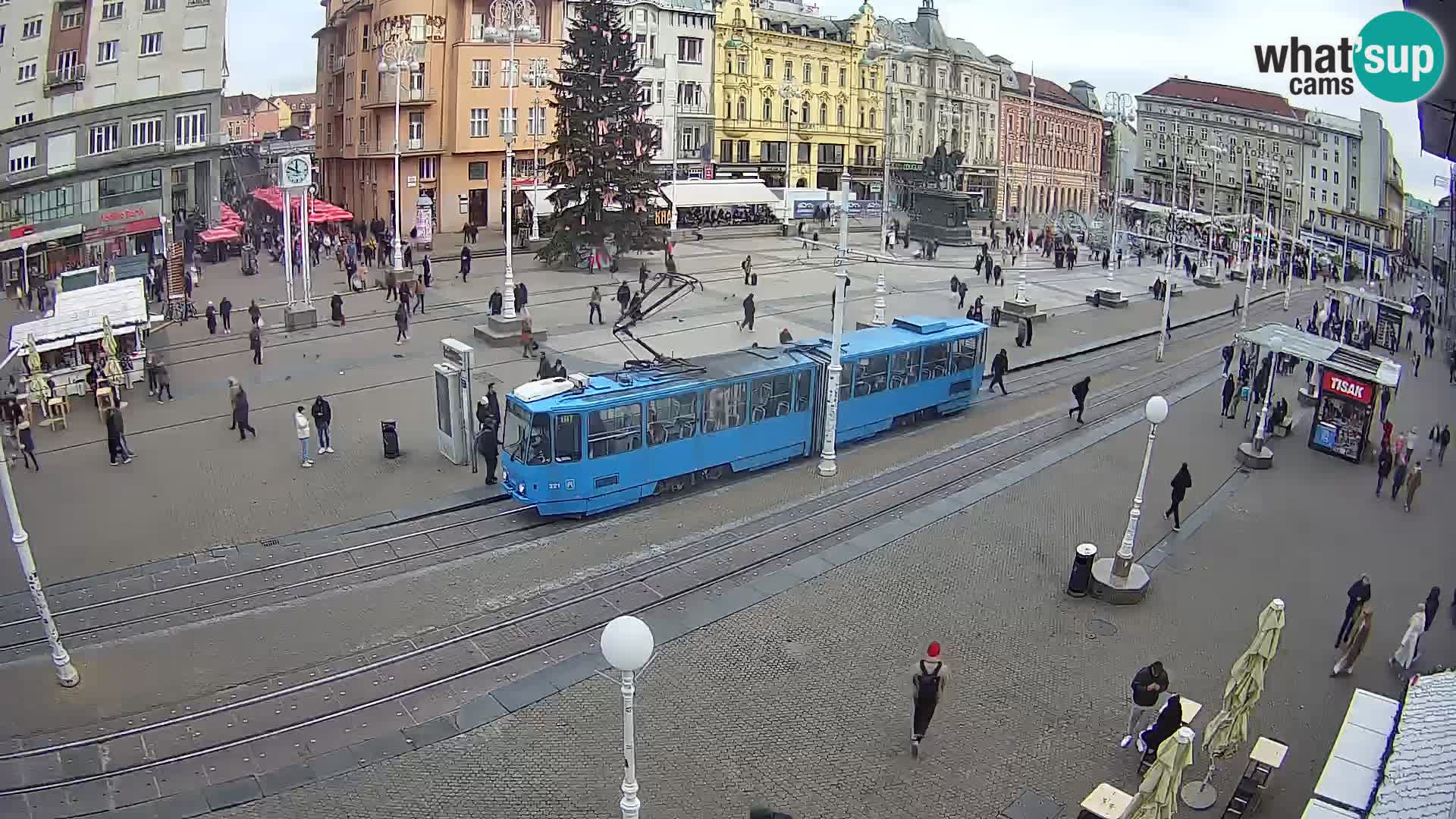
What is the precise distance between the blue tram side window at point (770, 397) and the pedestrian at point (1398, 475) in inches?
489

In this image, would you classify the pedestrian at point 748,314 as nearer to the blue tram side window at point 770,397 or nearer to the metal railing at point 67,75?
the blue tram side window at point 770,397

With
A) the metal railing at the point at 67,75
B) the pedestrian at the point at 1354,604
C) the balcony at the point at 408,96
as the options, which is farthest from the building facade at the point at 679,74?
the pedestrian at the point at 1354,604

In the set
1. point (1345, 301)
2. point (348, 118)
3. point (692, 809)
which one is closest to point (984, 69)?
point (1345, 301)

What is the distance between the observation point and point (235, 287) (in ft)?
130

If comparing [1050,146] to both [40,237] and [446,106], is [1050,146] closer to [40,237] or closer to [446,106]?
[446,106]

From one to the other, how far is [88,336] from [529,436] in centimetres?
1312

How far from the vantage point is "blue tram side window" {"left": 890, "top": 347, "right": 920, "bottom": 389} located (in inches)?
953

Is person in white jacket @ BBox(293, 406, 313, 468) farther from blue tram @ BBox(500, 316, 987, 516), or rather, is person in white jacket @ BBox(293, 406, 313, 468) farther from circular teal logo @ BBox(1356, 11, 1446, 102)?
circular teal logo @ BBox(1356, 11, 1446, 102)

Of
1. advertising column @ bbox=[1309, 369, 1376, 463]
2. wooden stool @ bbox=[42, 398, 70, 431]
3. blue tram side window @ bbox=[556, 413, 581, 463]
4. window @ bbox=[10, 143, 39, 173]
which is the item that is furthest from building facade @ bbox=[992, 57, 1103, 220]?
blue tram side window @ bbox=[556, 413, 581, 463]

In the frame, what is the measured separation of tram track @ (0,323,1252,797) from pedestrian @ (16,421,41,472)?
10.9 metres

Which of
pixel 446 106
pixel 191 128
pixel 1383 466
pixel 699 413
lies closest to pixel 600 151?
pixel 446 106

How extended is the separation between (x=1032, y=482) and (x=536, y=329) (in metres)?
16.6

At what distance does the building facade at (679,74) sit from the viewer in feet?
212

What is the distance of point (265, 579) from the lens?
1627cm
